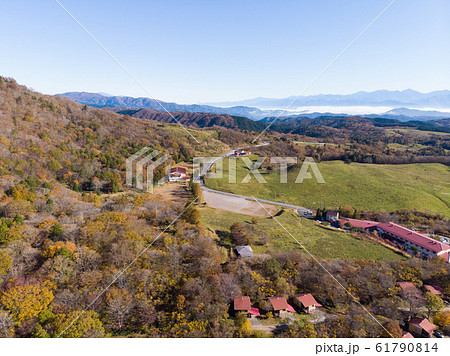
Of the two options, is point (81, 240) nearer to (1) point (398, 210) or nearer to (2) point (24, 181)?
(2) point (24, 181)

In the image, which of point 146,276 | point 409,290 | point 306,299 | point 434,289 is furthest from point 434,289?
point 146,276

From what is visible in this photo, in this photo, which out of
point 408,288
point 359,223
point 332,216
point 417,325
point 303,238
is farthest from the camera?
point 332,216

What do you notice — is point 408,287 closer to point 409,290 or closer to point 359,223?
point 409,290

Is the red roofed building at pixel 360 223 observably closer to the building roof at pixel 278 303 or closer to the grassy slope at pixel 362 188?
the grassy slope at pixel 362 188

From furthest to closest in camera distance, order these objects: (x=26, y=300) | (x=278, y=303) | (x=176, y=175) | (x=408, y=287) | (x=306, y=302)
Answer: (x=176, y=175), (x=408, y=287), (x=306, y=302), (x=278, y=303), (x=26, y=300)

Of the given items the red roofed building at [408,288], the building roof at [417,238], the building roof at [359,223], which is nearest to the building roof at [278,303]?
the red roofed building at [408,288]
